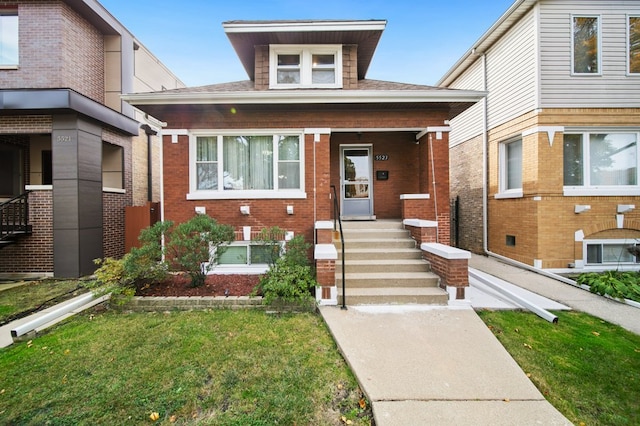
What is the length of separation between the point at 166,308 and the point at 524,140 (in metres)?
10.2

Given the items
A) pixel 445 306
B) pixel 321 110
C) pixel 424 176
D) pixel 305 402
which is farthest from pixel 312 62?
pixel 305 402

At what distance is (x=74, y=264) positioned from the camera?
7383mm

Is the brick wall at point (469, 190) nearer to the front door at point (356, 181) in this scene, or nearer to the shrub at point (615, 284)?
the shrub at point (615, 284)

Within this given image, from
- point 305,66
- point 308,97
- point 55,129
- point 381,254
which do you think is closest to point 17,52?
point 55,129

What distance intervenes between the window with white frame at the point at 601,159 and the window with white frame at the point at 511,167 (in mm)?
1114

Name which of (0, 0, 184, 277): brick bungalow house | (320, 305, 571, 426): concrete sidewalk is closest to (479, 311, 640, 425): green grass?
(320, 305, 571, 426): concrete sidewalk

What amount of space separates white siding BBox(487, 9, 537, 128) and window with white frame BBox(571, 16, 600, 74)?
1.18 meters

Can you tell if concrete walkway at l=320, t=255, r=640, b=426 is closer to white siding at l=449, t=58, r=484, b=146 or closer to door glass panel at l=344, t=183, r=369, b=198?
door glass panel at l=344, t=183, r=369, b=198

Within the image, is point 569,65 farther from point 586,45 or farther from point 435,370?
point 435,370

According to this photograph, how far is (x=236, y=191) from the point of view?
707 cm

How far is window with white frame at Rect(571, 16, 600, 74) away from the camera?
307 inches

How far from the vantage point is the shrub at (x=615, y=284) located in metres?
5.62

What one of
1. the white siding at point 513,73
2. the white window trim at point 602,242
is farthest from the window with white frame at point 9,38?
the white window trim at point 602,242

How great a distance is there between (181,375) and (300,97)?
588 cm
